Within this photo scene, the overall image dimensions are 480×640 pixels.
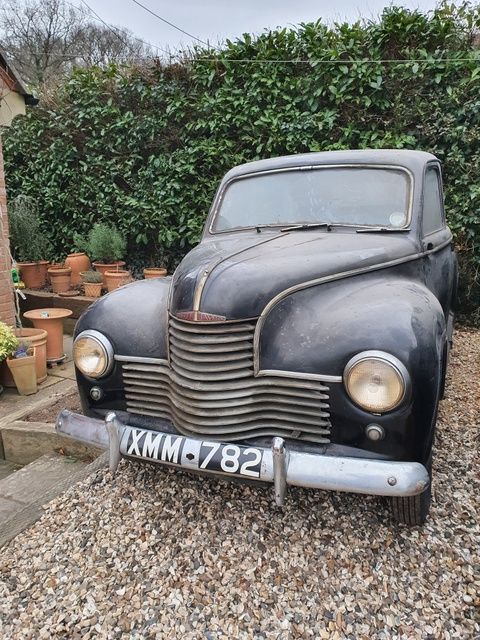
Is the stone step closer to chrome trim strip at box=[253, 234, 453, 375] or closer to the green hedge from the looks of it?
chrome trim strip at box=[253, 234, 453, 375]

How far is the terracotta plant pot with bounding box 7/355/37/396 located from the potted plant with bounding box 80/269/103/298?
2040mm

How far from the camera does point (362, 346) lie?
186 cm

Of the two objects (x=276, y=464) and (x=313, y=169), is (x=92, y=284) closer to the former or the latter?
(x=313, y=169)

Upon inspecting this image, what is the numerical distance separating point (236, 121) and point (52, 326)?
3.45 metres

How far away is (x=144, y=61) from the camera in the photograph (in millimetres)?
6645

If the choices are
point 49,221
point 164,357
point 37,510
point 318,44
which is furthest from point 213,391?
point 49,221

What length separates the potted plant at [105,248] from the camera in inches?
247

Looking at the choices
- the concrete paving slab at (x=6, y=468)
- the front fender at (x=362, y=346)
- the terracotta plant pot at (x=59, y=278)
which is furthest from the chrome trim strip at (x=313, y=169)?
the terracotta plant pot at (x=59, y=278)

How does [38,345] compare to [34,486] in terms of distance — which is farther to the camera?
[38,345]

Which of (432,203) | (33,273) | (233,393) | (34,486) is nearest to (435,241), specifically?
(432,203)

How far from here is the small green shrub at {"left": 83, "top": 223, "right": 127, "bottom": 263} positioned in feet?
20.5

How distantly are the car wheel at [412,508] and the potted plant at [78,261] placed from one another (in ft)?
17.5

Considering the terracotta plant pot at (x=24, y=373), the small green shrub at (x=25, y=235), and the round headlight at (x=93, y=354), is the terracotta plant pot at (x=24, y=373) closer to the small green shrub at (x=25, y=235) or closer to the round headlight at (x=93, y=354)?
the round headlight at (x=93, y=354)

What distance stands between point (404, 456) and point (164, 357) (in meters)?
1.14
